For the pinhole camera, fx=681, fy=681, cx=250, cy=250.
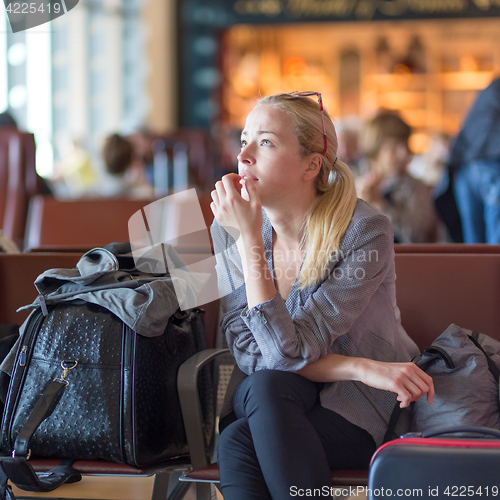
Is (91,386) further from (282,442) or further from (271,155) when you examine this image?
(271,155)

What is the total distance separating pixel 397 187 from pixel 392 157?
0.15m

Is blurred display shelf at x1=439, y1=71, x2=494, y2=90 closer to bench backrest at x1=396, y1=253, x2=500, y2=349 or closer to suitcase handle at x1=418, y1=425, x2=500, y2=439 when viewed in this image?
bench backrest at x1=396, y1=253, x2=500, y2=349

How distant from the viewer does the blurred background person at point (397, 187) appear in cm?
298

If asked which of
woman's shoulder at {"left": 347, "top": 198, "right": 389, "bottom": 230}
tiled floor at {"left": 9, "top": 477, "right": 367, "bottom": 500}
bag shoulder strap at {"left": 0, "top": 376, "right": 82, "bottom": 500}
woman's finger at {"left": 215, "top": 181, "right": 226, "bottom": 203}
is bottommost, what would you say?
tiled floor at {"left": 9, "top": 477, "right": 367, "bottom": 500}

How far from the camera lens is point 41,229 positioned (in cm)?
275

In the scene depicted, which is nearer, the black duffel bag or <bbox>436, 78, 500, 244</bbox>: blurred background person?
the black duffel bag

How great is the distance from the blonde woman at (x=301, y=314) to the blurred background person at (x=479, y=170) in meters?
1.25

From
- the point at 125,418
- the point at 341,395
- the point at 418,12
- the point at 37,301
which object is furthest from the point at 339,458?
the point at 418,12

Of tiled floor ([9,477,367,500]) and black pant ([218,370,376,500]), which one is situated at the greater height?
black pant ([218,370,376,500])

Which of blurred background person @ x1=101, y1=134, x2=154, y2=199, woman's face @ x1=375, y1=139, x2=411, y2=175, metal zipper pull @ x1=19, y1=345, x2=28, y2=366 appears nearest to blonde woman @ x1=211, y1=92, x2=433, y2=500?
metal zipper pull @ x1=19, y1=345, x2=28, y2=366

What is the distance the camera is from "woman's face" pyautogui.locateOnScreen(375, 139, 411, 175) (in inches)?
117

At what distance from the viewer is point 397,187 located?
3.06m

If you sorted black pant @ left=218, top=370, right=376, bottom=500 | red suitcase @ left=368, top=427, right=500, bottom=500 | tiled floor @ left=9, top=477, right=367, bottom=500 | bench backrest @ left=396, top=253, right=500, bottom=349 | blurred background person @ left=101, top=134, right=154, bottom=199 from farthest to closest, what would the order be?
blurred background person @ left=101, top=134, right=154, bottom=199
tiled floor @ left=9, top=477, right=367, bottom=500
bench backrest @ left=396, top=253, right=500, bottom=349
black pant @ left=218, top=370, right=376, bottom=500
red suitcase @ left=368, top=427, right=500, bottom=500

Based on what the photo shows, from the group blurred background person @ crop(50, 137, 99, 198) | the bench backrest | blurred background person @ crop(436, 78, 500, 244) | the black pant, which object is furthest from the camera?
blurred background person @ crop(50, 137, 99, 198)
